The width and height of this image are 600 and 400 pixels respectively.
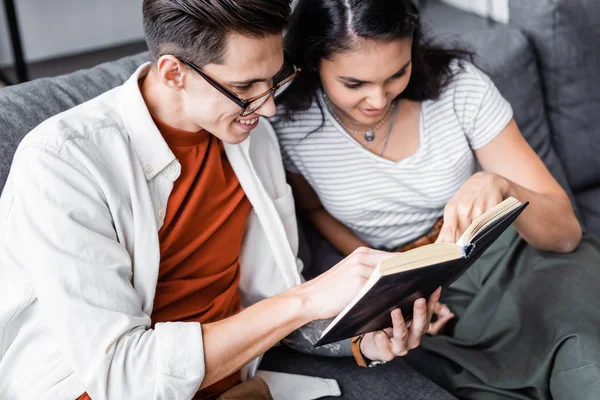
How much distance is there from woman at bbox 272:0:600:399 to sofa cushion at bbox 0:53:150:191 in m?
0.39

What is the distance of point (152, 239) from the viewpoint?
4.30ft

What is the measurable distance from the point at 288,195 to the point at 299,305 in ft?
1.45

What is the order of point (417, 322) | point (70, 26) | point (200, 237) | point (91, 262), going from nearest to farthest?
point (91, 262) → point (417, 322) → point (200, 237) → point (70, 26)

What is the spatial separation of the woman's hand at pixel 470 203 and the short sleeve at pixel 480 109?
25 cm

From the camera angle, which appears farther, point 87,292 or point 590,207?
point 590,207

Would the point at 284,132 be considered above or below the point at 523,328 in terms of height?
above

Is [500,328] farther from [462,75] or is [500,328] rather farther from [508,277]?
[462,75]

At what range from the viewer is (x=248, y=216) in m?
1.60

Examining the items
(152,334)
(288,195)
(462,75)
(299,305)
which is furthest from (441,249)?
(462,75)

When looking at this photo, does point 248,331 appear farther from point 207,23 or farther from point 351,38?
point 351,38

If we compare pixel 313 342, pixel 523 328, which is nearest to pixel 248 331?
pixel 313 342

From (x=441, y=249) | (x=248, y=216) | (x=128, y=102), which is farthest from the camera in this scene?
(x=248, y=216)

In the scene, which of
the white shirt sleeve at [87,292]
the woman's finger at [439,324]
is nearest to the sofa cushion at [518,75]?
the woman's finger at [439,324]

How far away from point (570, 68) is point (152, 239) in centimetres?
147
